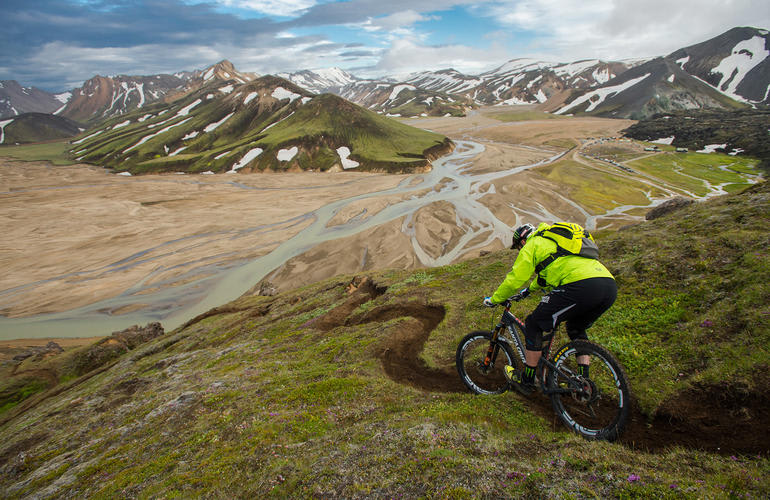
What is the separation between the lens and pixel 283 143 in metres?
148

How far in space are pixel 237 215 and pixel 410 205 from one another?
145ft

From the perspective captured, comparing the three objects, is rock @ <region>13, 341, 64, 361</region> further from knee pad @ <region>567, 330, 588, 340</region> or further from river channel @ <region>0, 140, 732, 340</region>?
knee pad @ <region>567, 330, 588, 340</region>

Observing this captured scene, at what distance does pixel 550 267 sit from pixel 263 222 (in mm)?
78431

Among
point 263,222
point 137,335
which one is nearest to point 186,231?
point 263,222

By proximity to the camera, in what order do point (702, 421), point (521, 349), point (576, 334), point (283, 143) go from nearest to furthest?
1. point (702, 421)
2. point (576, 334)
3. point (521, 349)
4. point (283, 143)

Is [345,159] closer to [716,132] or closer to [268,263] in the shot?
[268,263]

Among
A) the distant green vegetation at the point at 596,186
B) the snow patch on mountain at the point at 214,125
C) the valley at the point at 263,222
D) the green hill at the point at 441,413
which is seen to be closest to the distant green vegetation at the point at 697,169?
the valley at the point at 263,222

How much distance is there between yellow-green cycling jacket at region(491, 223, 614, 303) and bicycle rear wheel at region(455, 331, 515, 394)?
2.20 meters

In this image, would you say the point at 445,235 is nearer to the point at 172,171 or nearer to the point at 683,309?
the point at 683,309

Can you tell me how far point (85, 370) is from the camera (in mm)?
29750

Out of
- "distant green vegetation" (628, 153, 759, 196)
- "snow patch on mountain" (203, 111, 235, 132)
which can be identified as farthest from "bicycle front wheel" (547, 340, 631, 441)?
"snow patch on mountain" (203, 111, 235, 132)

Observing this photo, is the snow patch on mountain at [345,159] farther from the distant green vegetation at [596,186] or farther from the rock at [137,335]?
the rock at [137,335]

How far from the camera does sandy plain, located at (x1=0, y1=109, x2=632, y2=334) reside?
55250 millimetres

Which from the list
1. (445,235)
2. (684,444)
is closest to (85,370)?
(684,444)
